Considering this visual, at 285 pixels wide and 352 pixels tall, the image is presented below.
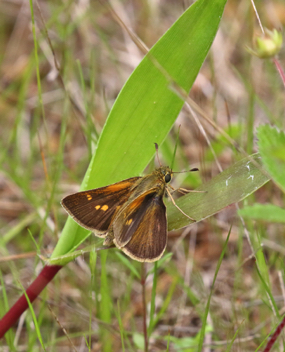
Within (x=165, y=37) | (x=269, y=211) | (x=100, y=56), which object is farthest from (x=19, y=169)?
(x=269, y=211)

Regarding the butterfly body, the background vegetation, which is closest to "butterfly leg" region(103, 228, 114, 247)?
the butterfly body

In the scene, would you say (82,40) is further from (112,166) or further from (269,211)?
(269,211)

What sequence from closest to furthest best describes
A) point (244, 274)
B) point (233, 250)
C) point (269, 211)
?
point (269, 211), point (244, 274), point (233, 250)

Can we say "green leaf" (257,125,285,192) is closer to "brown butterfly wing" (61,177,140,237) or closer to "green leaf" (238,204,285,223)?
"green leaf" (238,204,285,223)

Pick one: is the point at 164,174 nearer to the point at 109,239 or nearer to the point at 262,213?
the point at 109,239

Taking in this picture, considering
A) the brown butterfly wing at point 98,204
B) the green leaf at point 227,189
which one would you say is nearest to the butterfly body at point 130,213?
the brown butterfly wing at point 98,204

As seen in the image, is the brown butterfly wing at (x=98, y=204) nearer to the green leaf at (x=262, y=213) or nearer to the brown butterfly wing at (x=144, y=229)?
the brown butterfly wing at (x=144, y=229)
